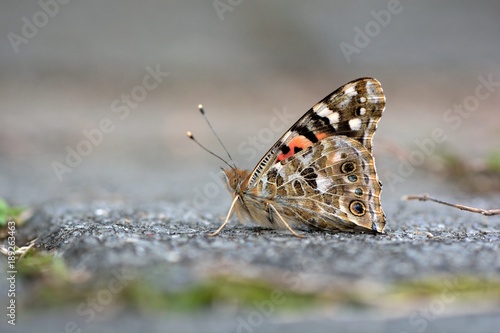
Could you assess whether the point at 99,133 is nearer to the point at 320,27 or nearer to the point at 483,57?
the point at 320,27

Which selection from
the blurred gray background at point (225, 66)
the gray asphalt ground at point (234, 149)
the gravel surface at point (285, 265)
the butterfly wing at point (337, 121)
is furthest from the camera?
the blurred gray background at point (225, 66)

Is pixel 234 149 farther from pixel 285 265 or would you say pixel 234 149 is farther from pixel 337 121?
pixel 285 265

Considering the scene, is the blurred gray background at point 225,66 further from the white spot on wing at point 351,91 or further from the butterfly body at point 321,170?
the white spot on wing at point 351,91

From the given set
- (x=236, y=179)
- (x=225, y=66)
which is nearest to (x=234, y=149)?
(x=225, y=66)

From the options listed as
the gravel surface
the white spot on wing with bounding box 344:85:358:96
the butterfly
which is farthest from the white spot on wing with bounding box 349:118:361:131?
the gravel surface

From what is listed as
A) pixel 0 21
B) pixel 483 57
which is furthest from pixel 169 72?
pixel 483 57

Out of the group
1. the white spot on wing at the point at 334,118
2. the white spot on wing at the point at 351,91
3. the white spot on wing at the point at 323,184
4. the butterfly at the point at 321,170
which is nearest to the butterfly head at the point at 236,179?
the butterfly at the point at 321,170

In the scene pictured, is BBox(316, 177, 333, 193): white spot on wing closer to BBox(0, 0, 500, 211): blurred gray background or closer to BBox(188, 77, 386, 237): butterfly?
BBox(188, 77, 386, 237): butterfly
